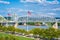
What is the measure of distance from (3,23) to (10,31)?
A: 0.27 m

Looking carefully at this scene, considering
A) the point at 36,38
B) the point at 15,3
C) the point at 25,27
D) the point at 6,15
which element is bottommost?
the point at 36,38

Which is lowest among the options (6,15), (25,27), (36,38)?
(36,38)

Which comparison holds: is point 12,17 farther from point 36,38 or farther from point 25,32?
point 36,38

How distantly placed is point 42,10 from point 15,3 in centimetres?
70

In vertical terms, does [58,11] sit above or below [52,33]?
above

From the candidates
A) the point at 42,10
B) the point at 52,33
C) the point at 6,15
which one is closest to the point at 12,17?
the point at 6,15

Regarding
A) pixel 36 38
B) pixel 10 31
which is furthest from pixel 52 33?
pixel 10 31

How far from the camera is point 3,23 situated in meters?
4.56

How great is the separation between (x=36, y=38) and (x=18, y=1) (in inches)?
40.5

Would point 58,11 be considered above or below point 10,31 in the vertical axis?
above

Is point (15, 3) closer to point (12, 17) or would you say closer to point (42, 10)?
point (12, 17)

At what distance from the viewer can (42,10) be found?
14.7 feet

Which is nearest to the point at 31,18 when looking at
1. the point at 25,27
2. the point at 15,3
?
the point at 25,27

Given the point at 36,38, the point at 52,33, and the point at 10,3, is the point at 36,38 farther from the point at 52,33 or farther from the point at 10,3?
the point at 10,3
